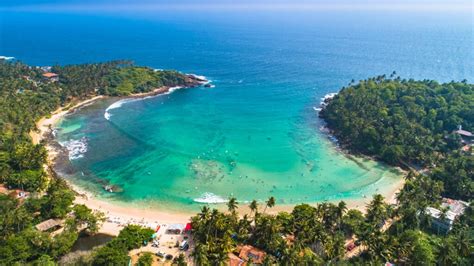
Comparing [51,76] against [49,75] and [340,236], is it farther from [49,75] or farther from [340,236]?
[340,236]

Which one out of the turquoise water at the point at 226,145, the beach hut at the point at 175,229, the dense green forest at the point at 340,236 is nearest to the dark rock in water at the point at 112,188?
the turquoise water at the point at 226,145

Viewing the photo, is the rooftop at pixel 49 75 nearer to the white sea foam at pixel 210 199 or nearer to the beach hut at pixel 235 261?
the white sea foam at pixel 210 199

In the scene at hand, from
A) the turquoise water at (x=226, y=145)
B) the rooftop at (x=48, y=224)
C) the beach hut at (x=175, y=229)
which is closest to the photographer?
the rooftop at (x=48, y=224)

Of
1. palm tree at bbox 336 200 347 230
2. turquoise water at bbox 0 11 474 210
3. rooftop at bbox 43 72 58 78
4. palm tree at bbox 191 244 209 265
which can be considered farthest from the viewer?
rooftop at bbox 43 72 58 78

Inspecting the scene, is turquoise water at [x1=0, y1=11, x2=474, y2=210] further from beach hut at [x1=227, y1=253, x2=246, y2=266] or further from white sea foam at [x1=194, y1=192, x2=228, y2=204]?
beach hut at [x1=227, y1=253, x2=246, y2=266]

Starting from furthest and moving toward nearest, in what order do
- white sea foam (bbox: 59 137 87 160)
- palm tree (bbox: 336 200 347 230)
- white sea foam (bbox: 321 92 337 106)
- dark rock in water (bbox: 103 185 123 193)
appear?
1. white sea foam (bbox: 321 92 337 106)
2. white sea foam (bbox: 59 137 87 160)
3. dark rock in water (bbox: 103 185 123 193)
4. palm tree (bbox: 336 200 347 230)

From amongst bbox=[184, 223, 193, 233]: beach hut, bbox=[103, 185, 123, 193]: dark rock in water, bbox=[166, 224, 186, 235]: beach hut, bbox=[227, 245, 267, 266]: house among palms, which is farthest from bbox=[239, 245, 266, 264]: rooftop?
bbox=[103, 185, 123, 193]: dark rock in water

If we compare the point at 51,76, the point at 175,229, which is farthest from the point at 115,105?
the point at 175,229
